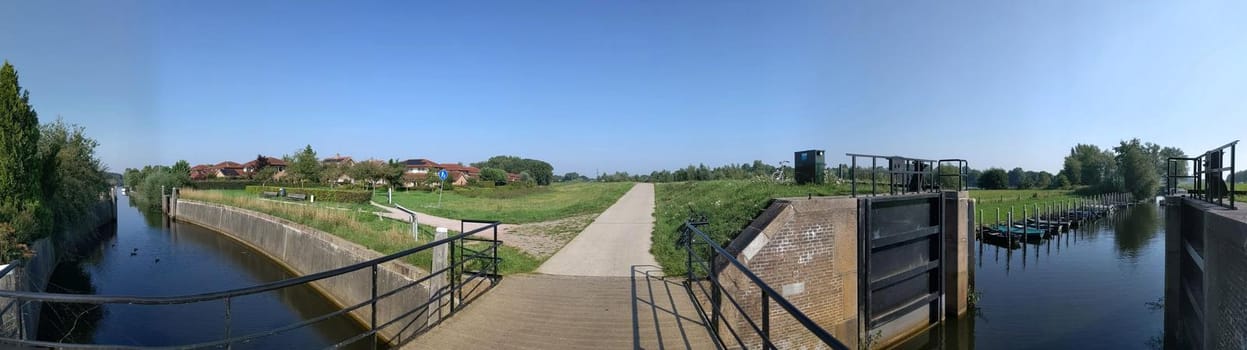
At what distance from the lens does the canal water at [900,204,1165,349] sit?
11.7 meters

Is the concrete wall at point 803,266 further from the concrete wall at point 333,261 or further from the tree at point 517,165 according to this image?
the tree at point 517,165

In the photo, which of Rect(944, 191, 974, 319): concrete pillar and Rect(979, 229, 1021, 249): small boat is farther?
Rect(979, 229, 1021, 249): small boat

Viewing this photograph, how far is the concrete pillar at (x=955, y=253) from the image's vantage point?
12.1 metres

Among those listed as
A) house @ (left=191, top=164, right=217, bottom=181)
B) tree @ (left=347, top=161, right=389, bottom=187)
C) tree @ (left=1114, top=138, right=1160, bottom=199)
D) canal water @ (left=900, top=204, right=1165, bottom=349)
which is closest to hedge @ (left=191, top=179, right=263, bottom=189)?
tree @ (left=347, top=161, right=389, bottom=187)

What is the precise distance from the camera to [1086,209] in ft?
155

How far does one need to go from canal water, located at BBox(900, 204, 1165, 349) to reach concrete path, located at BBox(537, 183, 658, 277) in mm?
6358

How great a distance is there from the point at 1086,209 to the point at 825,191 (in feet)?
167

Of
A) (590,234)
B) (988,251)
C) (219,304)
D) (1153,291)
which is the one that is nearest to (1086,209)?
(988,251)

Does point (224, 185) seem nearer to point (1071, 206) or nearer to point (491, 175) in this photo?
point (491, 175)

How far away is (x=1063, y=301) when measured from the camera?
50.5ft

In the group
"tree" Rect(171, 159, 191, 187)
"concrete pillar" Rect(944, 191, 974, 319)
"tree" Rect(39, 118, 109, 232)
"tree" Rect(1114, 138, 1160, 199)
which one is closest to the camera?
"concrete pillar" Rect(944, 191, 974, 319)

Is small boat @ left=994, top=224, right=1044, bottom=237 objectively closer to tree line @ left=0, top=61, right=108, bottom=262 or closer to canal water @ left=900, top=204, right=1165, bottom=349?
canal water @ left=900, top=204, right=1165, bottom=349

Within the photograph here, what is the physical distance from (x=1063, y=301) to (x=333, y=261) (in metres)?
21.8

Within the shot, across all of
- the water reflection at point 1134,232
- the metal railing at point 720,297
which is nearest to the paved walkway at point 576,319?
the metal railing at point 720,297
